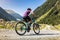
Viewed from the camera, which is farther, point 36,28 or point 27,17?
point 36,28

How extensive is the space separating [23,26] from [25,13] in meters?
1.33

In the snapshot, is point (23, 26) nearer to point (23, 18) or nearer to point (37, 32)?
point (23, 18)

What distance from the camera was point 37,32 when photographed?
24328 millimetres

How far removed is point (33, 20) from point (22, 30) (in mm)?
1701

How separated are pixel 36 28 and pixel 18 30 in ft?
9.77

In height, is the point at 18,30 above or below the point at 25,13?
below

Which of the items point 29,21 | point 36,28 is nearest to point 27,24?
point 29,21

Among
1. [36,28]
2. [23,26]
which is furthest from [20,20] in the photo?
[36,28]

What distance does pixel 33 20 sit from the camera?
23.1 m

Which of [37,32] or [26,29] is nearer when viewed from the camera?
[26,29]

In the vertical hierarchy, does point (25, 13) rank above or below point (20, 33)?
above

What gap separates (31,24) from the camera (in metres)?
23.3

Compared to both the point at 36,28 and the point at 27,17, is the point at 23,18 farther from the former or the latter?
the point at 36,28

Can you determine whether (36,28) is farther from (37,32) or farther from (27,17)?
(27,17)
